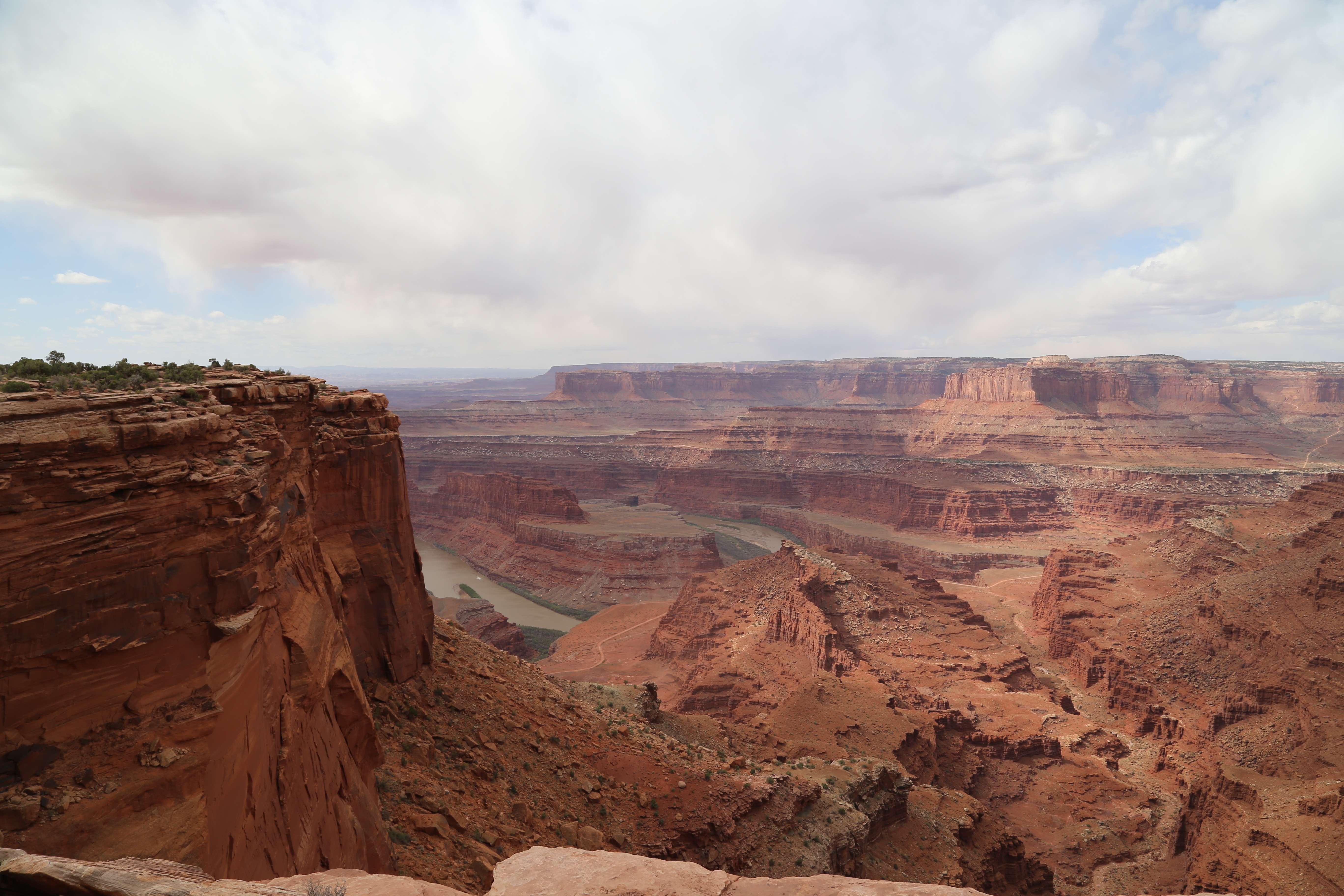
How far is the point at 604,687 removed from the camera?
28.1 meters

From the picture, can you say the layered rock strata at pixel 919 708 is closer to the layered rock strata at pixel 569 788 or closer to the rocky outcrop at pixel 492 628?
the layered rock strata at pixel 569 788

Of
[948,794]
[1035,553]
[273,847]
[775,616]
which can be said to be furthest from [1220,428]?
[273,847]

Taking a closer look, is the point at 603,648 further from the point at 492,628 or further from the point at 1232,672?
the point at 1232,672

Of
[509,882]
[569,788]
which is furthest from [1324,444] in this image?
[509,882]

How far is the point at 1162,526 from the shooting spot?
295 feet

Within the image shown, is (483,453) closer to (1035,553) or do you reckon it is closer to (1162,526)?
(1035,553)

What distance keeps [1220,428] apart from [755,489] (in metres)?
99.9

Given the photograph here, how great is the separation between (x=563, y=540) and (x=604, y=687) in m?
59.3

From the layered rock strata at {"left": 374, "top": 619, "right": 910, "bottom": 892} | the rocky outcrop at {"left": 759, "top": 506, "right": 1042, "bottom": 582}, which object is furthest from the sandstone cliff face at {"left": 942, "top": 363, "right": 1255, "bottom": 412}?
the layered rock strata at {"left": 374, "top": 619, "right": 910, "bottom": 892}

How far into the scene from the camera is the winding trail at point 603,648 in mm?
50281

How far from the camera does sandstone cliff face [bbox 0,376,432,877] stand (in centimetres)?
589

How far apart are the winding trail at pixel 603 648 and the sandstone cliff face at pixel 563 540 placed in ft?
36.9

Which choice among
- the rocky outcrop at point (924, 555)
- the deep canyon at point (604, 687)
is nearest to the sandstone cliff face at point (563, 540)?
the deep canyon at point (604, 687)

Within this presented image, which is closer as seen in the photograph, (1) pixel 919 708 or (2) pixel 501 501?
(1) pixel 919 708
